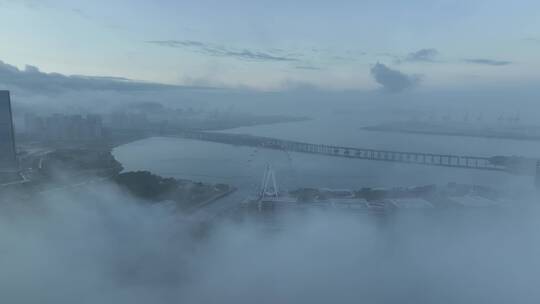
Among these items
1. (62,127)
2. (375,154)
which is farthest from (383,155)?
(62,127)

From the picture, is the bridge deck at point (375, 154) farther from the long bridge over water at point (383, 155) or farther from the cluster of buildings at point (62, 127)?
the cluster of buildings at point (62, 127)

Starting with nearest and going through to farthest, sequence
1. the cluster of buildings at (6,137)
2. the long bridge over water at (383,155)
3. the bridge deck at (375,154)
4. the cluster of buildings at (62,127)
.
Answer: the cluster of buildings at (6,137)
the long bridge over water at (383,155)
the bridge deck at (375,154)
the cluster of buildings at (62,127)

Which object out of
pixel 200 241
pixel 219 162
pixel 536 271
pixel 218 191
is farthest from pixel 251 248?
pixel 219 162

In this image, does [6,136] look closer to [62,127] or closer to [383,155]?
[62,127]

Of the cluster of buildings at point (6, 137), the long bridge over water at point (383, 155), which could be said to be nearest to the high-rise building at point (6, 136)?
the cluster of buildings at point (6, 137)

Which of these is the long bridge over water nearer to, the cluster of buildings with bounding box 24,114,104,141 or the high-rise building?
the cluster of buildings with bounding box 24,114,104,141

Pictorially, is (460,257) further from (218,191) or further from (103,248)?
(218,191)
